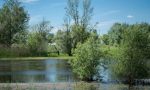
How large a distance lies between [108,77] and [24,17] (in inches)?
2899

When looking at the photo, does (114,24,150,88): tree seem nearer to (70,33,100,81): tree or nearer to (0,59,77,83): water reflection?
(70,33,100,81): tree

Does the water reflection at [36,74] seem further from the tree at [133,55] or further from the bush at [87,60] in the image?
the tree at [133,55]

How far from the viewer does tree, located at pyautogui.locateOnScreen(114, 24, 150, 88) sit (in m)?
35.3

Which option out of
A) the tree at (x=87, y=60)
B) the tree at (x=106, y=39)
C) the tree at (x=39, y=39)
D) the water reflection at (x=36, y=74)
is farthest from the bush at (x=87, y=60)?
the tree at (x=106, y=39)

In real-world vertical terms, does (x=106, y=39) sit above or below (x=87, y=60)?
above

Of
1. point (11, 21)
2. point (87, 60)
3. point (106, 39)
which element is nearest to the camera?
point (87, 60)

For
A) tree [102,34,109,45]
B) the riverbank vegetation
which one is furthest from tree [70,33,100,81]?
tree [102,34,109,45]

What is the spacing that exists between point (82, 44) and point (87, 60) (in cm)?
200

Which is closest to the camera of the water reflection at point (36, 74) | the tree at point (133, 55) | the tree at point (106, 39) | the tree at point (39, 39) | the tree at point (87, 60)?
the tree at point (133, 55)

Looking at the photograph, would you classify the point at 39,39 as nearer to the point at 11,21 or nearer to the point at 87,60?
the point at 11,21

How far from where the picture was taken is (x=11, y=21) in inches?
4181

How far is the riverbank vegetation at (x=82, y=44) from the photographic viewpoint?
3588 cm

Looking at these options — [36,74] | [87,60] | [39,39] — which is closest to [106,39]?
[39,39]

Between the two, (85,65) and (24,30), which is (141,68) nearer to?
(85,65)
